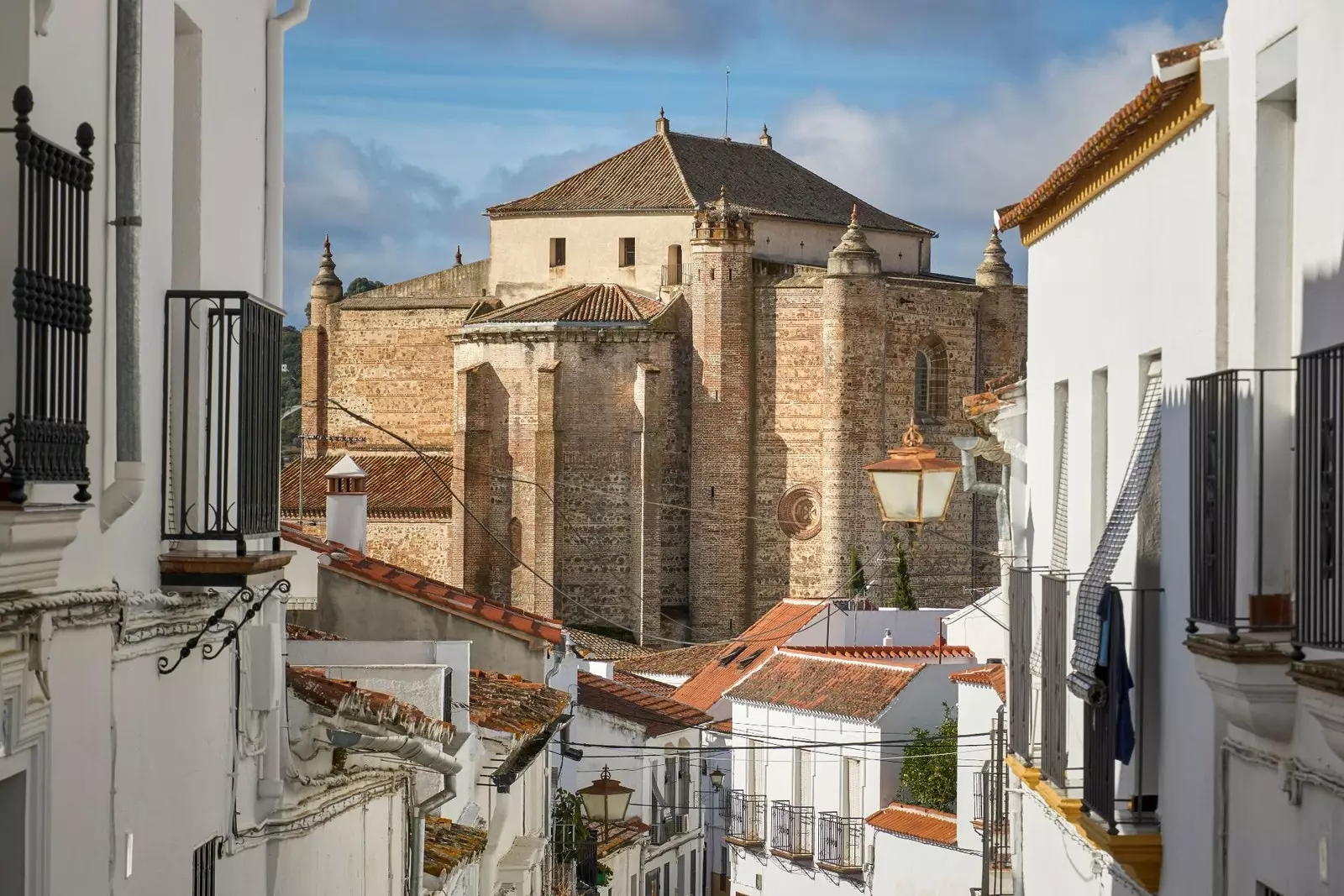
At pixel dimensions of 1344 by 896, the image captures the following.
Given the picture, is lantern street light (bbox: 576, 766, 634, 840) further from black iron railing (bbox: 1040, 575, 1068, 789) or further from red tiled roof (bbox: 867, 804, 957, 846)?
black iron railing (bbox: 1040, 575, 1068, 789)

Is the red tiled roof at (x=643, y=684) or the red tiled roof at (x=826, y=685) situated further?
the red tiled roof at (x=643, y=684)

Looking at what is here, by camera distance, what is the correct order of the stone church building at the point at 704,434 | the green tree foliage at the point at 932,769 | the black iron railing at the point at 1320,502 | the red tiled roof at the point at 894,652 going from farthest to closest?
1. the stone church building at the point at 704,434
2. the red tiled roof at the point at 894,652
3. the green tree foliage at the point at 932,769
4. the black iron railing at the point at 1320,502

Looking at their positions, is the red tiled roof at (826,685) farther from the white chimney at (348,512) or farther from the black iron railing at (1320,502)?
the black iron railing at (1320,502)

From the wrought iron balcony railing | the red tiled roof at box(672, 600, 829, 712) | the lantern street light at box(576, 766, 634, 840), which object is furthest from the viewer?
the red tiled roof at box(672, 600, 829, 712)

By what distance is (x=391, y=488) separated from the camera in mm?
51656

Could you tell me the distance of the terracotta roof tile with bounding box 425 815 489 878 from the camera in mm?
11953

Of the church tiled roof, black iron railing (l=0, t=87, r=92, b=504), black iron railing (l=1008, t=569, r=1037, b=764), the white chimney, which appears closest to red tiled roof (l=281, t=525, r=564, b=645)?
the white chimney

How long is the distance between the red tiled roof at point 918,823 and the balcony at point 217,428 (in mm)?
18847

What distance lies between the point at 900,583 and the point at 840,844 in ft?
53.7

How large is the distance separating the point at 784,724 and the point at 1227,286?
23.3 meters

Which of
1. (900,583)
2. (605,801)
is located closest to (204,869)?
(605,801)

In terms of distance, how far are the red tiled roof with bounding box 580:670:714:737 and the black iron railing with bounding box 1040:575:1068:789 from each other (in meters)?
16.4

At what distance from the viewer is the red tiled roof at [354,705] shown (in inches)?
363

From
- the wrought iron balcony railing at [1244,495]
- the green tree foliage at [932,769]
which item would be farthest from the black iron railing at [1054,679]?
the green tree foliage at [932,769]
